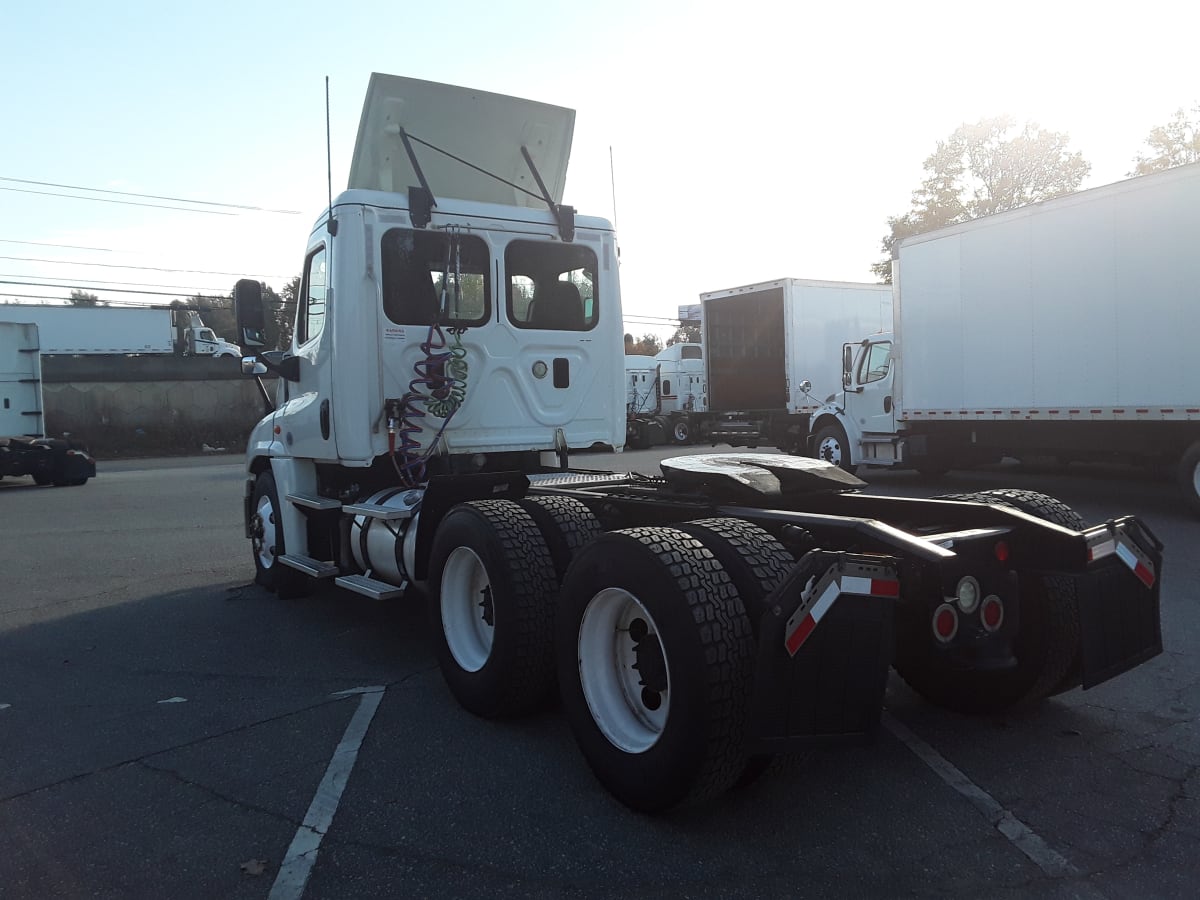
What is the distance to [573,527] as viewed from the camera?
14.8 ft

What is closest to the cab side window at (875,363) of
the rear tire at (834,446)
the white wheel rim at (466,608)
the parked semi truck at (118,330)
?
the rear tire at (834,446)

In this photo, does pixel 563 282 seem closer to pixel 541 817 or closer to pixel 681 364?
pixel 541 817

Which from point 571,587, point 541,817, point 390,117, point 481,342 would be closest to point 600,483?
point 481,342

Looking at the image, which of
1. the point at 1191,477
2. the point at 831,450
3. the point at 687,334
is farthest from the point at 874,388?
the point at 687,334

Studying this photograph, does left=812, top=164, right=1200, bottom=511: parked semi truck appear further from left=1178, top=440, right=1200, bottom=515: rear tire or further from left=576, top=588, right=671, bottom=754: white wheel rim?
left=576, top=588, right=671, bottom=754: white wheel rim

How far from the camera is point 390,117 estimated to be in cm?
621

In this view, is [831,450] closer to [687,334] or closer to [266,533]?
[266,533]

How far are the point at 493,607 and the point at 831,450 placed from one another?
1371cm

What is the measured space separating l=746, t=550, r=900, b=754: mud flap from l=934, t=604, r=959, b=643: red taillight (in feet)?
2.04

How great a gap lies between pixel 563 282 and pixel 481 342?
0.84 meters

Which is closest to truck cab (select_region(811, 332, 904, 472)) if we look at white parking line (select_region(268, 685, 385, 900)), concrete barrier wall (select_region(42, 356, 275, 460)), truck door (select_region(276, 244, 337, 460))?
truck door (select_region(276, 244, 337, 460))

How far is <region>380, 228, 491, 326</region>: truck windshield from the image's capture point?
19.5 feet

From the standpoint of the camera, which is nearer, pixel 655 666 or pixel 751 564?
pixel 751 564

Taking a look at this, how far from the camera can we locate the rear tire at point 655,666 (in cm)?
303
